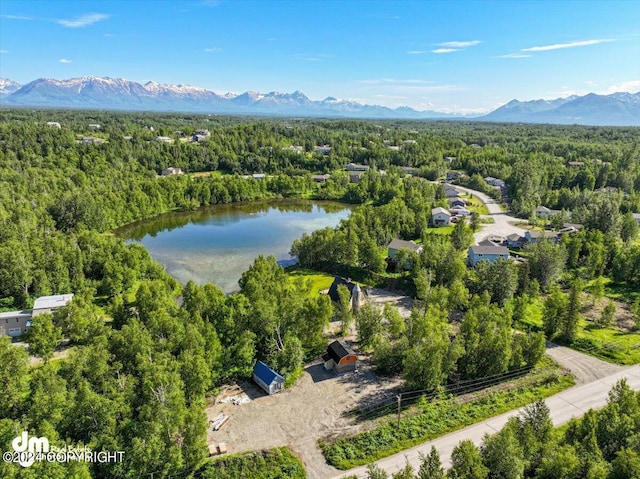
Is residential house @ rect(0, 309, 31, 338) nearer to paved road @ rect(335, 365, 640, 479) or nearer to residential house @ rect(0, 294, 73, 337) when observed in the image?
residential house @ rect(0, 294, 73, 337)

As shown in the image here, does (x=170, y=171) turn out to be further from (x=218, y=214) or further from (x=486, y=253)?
(x=486, y=253)

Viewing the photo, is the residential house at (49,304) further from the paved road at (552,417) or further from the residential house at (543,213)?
the residential house at (543,213)

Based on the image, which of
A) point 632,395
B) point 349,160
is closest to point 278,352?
point 632,395

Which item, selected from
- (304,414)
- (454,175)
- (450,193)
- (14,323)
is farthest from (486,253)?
→ (454,175)

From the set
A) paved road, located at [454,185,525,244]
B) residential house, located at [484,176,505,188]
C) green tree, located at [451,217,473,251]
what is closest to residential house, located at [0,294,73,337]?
green tree, located at [451,217,473,251]

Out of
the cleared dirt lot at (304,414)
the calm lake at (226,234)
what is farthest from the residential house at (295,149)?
the cleared dirt lot at (304,414)

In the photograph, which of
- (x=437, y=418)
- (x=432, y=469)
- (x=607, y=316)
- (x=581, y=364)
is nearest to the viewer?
(x=432, y=469)
